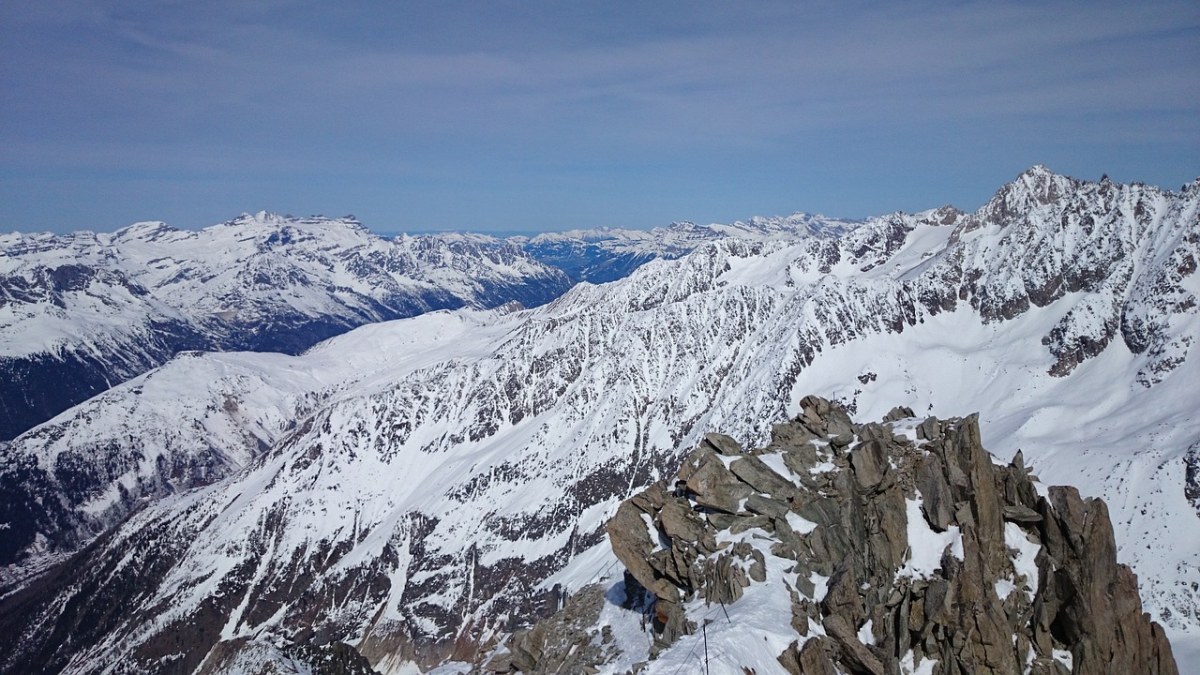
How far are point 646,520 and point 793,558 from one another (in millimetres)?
10679

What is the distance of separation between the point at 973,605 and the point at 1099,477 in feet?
381

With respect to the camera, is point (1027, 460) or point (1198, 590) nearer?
point (1198, 590)

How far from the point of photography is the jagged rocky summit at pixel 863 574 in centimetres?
4391

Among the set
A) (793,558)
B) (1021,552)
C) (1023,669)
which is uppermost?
(793,558)

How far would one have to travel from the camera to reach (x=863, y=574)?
50.1 meters

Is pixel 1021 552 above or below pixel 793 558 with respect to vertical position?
below

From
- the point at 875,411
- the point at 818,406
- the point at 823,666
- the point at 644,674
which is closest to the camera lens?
the point at 644,674

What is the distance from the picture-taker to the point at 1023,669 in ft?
152

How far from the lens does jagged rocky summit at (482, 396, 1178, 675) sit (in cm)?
4391

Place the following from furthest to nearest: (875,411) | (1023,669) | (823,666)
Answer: (875,411), (1023,669), (823,666)

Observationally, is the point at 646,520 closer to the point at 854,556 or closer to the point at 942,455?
the point at 854,556

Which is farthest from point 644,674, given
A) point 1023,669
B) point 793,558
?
point 1023,669

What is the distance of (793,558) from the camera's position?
48812mm

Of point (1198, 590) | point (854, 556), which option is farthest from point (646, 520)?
point (1198, 590)
